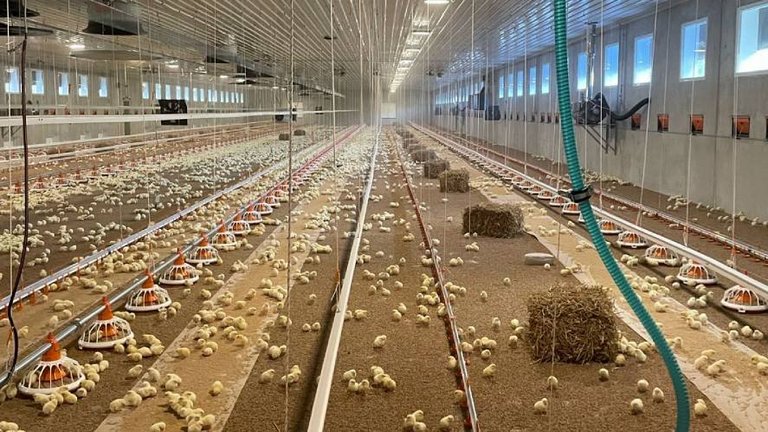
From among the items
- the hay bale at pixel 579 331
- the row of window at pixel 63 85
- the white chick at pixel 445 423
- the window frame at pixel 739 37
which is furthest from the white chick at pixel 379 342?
the row of window at pixel 63 85

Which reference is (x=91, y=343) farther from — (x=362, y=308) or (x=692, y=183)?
(x=692, y=183)

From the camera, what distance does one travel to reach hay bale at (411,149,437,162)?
18.3 metres

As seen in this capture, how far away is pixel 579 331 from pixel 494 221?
167 inches

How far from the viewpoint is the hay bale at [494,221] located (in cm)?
867

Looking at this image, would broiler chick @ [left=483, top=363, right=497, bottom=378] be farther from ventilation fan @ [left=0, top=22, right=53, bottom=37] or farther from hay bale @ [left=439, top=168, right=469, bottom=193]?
hay bale @ [left=439, top=168, right=469, bottom=193]

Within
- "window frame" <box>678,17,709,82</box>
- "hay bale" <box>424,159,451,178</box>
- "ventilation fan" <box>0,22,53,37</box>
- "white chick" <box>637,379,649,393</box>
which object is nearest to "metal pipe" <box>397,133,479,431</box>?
"white chick" <box>637,379,649,393</box>

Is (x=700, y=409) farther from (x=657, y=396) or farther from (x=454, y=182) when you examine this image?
(x=454, y=182)

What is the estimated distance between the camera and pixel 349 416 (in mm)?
3746

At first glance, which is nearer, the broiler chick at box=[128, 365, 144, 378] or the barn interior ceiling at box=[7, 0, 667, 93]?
the broiler chick at box=[128, 365, 144, 378]

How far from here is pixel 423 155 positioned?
62.8 feet

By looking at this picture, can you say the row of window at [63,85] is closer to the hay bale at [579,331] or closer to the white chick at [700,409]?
the hay bale at [579,331]

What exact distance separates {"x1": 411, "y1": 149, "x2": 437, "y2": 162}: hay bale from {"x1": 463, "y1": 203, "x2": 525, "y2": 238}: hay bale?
9.16m

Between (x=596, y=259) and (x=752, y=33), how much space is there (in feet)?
14.9

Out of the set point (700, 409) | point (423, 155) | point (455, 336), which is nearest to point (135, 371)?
point (455, 336)
